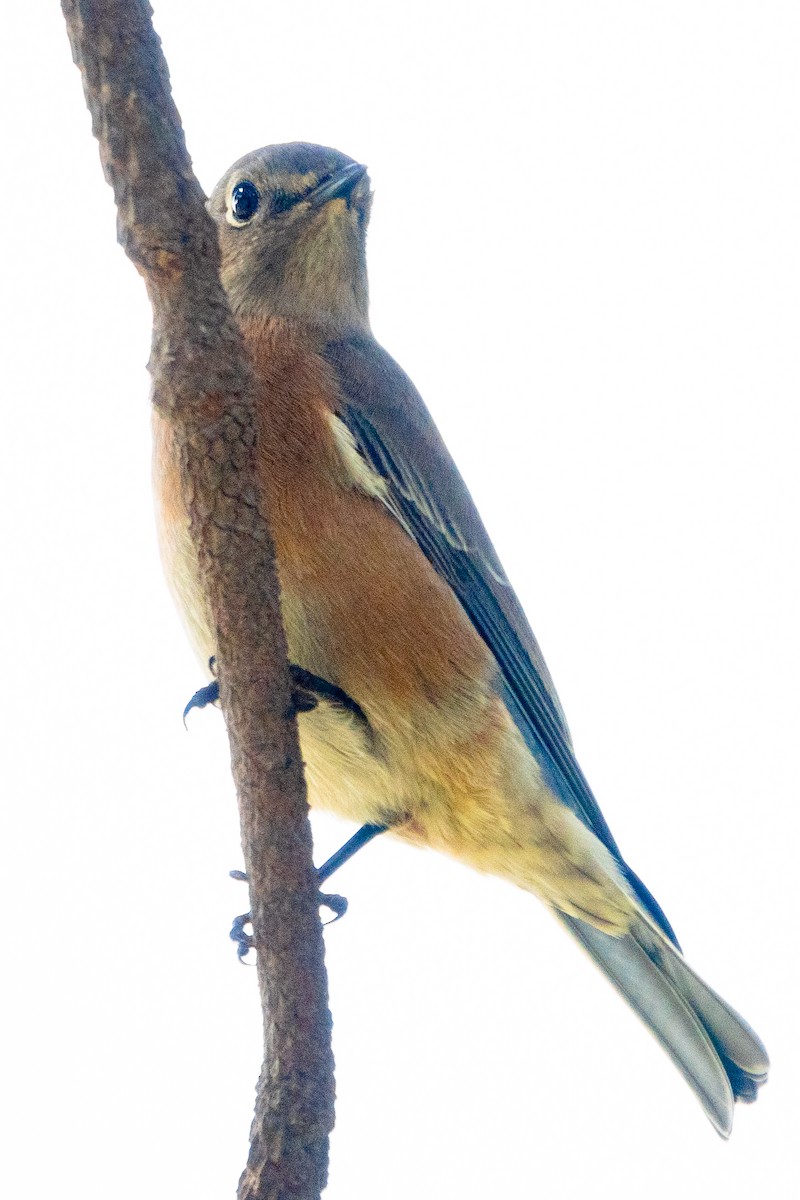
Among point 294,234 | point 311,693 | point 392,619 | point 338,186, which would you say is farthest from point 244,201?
point 311,693

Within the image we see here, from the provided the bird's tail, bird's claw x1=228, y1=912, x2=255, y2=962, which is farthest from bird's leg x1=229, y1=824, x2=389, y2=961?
the bird's tail

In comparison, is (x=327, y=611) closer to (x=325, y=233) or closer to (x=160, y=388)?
(x=160, y=388)

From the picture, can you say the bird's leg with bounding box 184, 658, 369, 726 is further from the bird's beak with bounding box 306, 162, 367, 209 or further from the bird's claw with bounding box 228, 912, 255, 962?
the bird's beak with bounding box 306, 162, 367, 209

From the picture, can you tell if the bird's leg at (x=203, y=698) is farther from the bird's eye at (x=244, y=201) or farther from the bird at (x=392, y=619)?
the bird's eye at (x=244, y=201)

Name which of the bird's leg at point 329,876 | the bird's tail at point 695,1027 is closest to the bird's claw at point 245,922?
the bird's leg at point 329,876

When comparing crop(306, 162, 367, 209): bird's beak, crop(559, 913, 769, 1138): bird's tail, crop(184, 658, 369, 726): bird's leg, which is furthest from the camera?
crop(306, 162, 367, 209): bird's beak

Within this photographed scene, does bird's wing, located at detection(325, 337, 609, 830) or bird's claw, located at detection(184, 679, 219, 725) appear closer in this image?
bird's claw, located at detection(184, 679, 219, 725)

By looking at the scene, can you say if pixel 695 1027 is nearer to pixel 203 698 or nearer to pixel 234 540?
pixel 203 698
